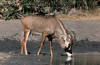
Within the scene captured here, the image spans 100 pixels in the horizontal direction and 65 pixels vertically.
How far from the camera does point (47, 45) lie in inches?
624

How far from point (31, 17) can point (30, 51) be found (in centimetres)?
114

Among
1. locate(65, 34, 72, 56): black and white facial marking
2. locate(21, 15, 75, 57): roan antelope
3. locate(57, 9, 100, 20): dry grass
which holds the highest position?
locate(21, 15, 75, 57): roan antelope

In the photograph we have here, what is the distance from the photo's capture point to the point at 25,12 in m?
20.5

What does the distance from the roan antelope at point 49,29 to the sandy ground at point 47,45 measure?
488 millimetres

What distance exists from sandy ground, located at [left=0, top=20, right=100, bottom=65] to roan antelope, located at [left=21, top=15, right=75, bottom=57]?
488mm

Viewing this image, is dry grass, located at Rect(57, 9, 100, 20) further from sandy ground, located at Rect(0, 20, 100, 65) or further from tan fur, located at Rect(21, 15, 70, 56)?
tan fur, located at Rect(21, 15, 70, 56)

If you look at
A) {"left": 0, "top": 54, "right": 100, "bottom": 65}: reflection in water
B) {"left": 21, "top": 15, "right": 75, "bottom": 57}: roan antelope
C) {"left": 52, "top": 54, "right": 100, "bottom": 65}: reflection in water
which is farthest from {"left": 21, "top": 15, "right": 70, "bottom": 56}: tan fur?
{"left": 52, "top": 54, "right": 100, "bottom": 65}: reflection in water

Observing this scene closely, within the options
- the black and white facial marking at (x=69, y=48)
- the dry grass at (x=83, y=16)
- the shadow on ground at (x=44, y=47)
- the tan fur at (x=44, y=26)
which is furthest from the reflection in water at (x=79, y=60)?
the dry grass at (x=83, y=16)

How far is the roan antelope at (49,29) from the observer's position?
13695 mm

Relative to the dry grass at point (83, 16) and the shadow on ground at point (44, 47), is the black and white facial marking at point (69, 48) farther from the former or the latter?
the dry grass at point (83, 16)

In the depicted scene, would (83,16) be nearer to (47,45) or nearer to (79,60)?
(47,45)

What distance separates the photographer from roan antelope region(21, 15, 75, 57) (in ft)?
44.9

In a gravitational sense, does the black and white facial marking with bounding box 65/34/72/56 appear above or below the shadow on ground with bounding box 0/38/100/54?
above

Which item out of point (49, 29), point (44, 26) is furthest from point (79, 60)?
point (44, 26)
